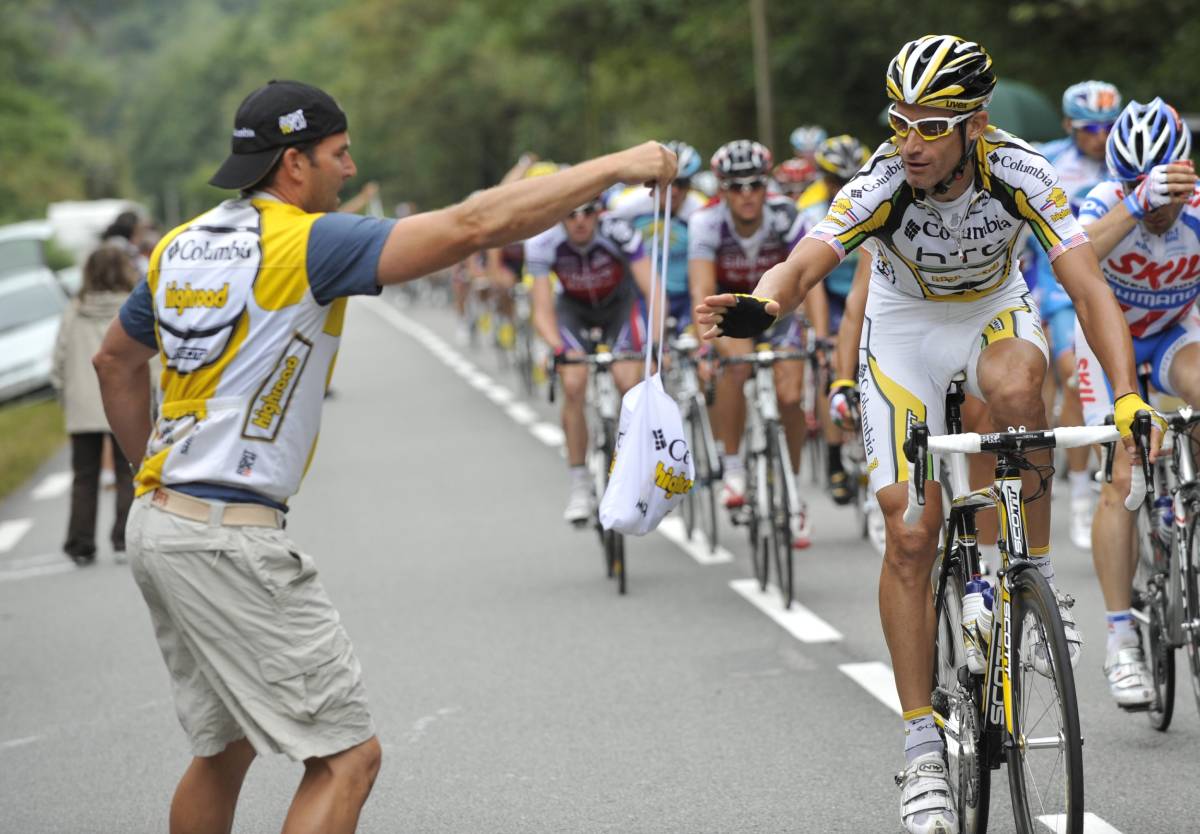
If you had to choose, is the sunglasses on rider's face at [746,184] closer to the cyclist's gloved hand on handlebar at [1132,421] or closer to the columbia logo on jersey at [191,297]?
the cyclist's gloved hand on handlebar at [1132,421]

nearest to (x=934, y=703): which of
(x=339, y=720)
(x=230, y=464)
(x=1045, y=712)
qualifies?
(x=1045, y=712)

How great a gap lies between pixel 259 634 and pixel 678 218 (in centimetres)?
844

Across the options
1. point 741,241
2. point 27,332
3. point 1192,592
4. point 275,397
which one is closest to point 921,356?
point 1192,592

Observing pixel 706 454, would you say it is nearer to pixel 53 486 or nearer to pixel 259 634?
pixel 259 634

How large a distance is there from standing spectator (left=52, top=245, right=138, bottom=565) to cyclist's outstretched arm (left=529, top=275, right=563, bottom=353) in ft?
8.83

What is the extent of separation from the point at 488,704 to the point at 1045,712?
3.08 m

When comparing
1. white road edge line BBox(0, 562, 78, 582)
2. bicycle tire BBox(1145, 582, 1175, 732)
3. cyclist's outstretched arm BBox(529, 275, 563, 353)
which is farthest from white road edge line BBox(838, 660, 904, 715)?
white road edge line BBox(0, 562, 78, 582)

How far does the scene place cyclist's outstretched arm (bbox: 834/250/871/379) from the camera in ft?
18.8

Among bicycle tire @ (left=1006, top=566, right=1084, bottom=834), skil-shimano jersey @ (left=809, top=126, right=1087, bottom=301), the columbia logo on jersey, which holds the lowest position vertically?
bicycle tire @ (left=1006, top=566, right=1084, bottom=834)

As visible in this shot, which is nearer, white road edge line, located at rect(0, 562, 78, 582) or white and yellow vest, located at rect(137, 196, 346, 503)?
white and yellow vest, located at rect(137, 196, 346, 503)

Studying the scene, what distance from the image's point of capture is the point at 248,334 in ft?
12.5

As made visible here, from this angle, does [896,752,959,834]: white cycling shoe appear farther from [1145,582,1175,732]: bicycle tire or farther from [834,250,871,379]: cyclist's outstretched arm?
[1145,582,1175,732]: bicycle tire

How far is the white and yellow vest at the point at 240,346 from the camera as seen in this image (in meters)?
3.81

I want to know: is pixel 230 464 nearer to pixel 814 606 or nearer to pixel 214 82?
pixel 814 606
